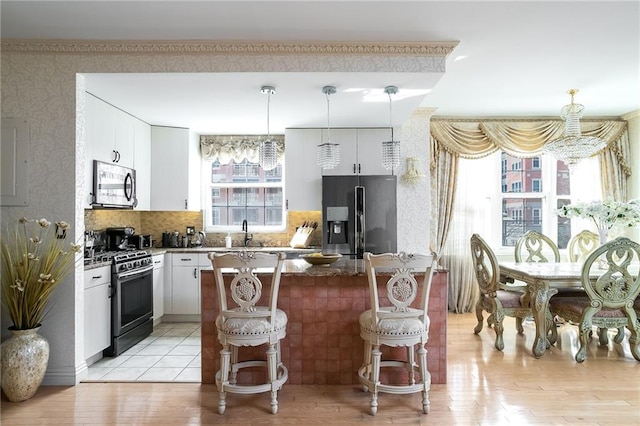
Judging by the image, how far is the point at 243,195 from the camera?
5.59 meters

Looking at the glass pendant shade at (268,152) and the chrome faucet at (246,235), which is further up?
the glass pendant shade at (268,152)

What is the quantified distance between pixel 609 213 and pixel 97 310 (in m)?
4.83

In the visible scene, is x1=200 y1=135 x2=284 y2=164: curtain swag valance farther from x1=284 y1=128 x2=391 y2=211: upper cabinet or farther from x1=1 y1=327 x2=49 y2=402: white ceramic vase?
x1=1 y1=327 x2=49 y2=402: white ceramic vase

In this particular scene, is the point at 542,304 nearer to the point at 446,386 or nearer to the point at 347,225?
the point at 446,386

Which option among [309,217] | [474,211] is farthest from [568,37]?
[309,217]

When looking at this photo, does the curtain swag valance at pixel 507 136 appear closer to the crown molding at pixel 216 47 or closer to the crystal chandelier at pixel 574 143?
the crystal chandelier at pixel 574 143

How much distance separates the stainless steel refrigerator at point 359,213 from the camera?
179 inches

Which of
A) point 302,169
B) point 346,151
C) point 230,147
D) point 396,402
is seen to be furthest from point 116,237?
point 396,402

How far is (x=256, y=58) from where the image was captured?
3049 mm

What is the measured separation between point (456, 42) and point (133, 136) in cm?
351

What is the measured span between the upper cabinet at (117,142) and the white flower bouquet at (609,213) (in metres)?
4.68

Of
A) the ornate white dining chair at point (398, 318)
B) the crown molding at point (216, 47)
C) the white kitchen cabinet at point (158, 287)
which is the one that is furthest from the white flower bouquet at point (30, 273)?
the ornate white dining chair at point (398, 318)

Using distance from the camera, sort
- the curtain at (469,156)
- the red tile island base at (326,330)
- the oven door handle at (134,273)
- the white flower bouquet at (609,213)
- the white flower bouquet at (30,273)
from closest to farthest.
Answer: the white flower bouquet at (30,273) → the red tile island base at (326,330) → the oven door handle at (134,273) → the white flower bouquet at (609,213) → the curtain at (469,156)

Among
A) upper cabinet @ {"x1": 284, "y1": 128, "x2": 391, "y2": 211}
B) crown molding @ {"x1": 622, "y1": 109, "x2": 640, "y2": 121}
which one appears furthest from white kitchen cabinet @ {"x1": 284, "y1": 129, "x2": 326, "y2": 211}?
crown molding @ {"x1": 622, "y1": 109, "x2": 640, "y2": 121}
